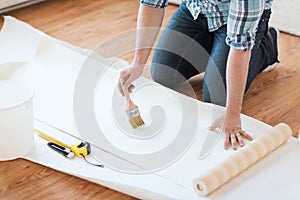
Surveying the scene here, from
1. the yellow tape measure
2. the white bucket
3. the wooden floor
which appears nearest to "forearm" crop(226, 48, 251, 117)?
the wooden floor

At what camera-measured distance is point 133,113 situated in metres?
1.76

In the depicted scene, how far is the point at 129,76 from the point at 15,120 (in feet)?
1.34

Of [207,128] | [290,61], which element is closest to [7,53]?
[207,128]

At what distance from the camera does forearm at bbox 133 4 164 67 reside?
183 cm

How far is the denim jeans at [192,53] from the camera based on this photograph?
6.29 feet

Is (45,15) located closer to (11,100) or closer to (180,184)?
(11,100)

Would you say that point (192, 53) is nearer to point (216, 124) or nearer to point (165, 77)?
point (165, 77)

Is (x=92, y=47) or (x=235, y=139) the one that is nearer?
(x=235, y=139)

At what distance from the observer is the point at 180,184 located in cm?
148

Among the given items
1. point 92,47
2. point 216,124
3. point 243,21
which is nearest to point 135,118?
point 216,124

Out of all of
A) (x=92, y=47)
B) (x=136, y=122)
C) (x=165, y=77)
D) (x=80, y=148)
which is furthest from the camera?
(x=92, y=47)

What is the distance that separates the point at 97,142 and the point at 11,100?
0.27 metres

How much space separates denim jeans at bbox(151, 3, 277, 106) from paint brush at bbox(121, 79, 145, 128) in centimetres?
26

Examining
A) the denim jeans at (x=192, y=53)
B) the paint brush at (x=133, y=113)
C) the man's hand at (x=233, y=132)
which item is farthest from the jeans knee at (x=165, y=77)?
the man's hand at (x=233, y=132)
